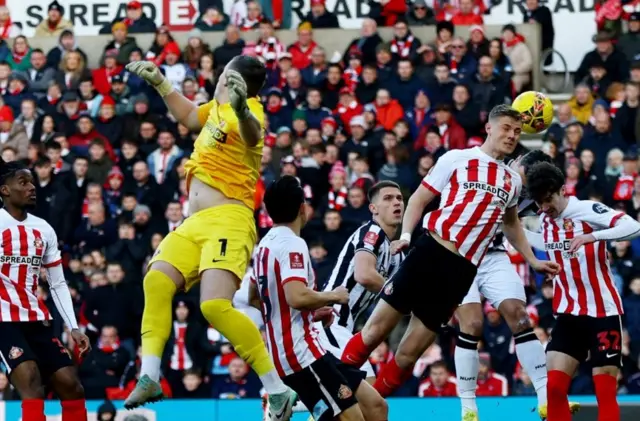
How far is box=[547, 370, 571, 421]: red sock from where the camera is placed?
11648 mm

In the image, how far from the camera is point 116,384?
1722 cm

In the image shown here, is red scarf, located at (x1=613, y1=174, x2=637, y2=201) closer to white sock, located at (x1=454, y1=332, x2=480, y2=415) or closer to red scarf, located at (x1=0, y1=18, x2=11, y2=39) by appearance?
white sock, located at (x1=454, y1=332, x2=480, y2=415)

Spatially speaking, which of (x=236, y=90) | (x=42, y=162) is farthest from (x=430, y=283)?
(x=42, y=162)

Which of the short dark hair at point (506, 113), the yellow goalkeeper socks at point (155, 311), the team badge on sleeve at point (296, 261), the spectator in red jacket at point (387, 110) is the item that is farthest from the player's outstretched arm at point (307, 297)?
the spectator in red jacket at point (387, 110)

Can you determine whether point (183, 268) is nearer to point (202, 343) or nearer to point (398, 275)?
point (398, 275)

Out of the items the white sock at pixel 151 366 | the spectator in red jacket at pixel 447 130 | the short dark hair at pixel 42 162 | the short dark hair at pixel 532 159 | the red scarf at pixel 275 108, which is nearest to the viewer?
the white sock at pixel 151 366

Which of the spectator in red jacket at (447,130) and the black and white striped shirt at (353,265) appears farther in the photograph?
the spectator in red jacket at (447,130)

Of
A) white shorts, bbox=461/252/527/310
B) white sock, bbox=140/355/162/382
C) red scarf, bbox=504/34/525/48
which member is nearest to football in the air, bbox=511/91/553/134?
white shorts, bbox=461/252/527/310

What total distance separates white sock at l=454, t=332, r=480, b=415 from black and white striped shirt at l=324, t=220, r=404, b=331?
84 centimetres

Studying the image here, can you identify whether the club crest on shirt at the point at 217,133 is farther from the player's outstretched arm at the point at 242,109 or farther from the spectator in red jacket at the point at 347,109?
the spectator in red jacket at the point at 347,109

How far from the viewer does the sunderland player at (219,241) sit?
10.6 metres

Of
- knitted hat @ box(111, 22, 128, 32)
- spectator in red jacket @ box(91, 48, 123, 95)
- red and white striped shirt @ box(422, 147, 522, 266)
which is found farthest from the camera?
knitted hat @ box(111, 22, 128, 32)

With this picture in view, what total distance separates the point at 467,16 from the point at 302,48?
7.75 ft

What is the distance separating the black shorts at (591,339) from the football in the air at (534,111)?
5.18ft
